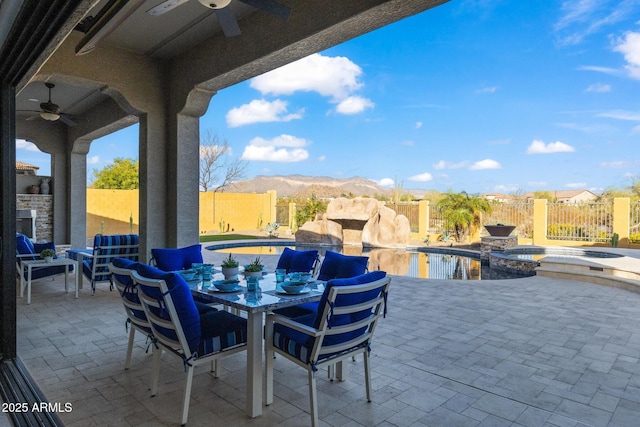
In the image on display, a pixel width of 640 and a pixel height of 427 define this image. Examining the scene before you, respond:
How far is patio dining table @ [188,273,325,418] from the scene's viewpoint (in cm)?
238

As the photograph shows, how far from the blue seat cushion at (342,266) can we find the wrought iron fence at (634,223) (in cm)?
1161

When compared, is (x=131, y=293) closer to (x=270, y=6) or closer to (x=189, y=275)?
(x=189, y=275)

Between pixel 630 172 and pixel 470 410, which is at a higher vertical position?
pixel 630 172

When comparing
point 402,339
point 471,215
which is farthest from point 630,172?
point 402,339

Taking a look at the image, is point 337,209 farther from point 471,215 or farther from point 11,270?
point 11,270

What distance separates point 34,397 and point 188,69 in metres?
4.13

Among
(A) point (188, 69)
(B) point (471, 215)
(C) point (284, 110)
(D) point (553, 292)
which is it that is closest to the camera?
(A) point (188, 69)

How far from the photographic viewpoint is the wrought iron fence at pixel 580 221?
1157 cm

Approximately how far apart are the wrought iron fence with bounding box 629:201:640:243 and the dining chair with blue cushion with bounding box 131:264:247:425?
1273cm

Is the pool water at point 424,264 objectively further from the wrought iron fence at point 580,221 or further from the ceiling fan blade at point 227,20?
the ceiling fan blade at point 227,20

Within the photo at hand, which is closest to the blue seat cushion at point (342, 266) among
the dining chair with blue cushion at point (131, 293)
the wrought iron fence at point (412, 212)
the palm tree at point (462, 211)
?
the dining chair with blue cushion at point (131, 293)

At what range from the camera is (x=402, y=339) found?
3.74 m

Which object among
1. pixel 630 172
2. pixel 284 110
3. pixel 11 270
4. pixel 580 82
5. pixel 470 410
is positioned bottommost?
pixel 470 410

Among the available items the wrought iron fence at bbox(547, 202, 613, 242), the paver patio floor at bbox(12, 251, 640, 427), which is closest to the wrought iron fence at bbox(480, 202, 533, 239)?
the wrought iron fence at bbox(547, 202, 613, 242)
